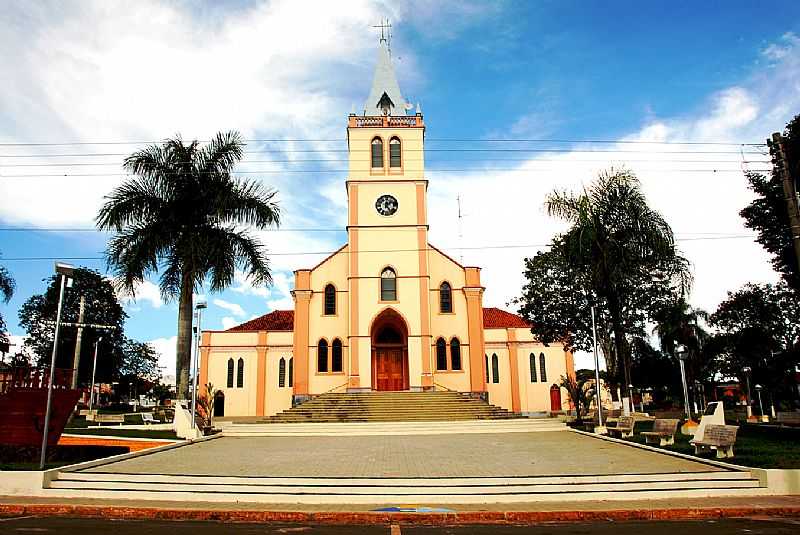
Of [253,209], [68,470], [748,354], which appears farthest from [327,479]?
[748,354]

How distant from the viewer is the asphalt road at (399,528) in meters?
7.76

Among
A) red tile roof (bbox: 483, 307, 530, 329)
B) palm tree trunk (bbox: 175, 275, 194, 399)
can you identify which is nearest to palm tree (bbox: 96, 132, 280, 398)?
palm tree trunk (bbox: 175, 275, 194, 399)

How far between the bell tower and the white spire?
0.32 ft

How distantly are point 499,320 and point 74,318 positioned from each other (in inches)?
1214

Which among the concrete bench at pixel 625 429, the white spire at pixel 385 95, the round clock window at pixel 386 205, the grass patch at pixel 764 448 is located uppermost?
the white spire at pixel 385 95

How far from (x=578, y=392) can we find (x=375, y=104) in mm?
21900

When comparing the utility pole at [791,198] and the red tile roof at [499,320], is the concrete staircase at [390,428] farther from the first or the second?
the red tile roof at [499,320]

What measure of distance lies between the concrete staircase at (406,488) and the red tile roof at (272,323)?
89.7 ft

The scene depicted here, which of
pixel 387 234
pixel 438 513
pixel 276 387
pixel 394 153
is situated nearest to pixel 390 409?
pixel 387 234

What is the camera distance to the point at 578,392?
2352 cm

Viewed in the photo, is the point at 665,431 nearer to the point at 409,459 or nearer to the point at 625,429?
the point at 625,429

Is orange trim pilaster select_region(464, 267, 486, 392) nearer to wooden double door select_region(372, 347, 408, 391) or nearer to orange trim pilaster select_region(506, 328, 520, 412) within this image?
wooden double door select_region(372, 347, 408, 391)

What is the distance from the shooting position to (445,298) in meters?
33.9

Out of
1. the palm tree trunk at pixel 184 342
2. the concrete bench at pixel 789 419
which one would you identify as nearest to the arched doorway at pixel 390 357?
the palm tree trunk at pixel 184 342
